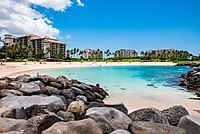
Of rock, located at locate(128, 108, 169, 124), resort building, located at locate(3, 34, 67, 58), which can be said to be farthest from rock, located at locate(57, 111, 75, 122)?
resort building, located at locate(3, 34, 67, 58)

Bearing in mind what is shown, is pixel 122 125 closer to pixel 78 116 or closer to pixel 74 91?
pixel 78 116

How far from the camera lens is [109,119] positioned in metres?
7.59

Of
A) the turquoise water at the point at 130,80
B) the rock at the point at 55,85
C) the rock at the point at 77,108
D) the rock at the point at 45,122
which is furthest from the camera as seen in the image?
the turquoise water at the point at 130,80

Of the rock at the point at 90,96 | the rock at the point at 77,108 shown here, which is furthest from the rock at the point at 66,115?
the rock at the point at 90,96

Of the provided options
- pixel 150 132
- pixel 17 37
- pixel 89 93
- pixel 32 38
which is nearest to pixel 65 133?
pixel 150 132

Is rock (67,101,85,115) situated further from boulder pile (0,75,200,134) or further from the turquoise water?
the turquoise water

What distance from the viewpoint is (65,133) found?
237 inches

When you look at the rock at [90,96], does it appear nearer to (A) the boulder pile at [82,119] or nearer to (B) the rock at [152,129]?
(A) the boulder pile at [82,119]

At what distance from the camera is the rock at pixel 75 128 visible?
239 inches

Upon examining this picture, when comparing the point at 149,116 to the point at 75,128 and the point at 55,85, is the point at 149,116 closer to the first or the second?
the point at 75,128

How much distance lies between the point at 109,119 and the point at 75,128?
63.0 inches

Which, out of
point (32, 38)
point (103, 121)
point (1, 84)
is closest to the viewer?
point (103, 121)

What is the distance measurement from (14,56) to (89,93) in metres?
95.4

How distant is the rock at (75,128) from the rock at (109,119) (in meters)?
0.33
